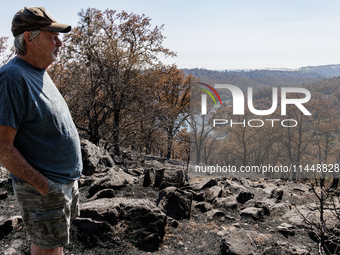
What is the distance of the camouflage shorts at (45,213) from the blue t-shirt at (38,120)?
0.09 metres

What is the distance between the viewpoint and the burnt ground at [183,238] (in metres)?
3.52

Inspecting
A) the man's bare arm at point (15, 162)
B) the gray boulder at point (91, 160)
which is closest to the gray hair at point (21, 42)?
the man's bare arm at point (15, 162)

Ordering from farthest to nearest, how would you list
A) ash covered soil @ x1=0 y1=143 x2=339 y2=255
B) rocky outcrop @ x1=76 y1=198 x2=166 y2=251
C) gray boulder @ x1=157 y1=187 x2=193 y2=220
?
gray boulder @ x1=157 y1=187 x2=193 y2=220 < rocky outcrop @ x1=76 y1=198 x2=166 y2=251 < ash covered soil @ x1=0 y1=143 x2=339 y2=255

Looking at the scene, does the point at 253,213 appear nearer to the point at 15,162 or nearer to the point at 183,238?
the point at 183,238

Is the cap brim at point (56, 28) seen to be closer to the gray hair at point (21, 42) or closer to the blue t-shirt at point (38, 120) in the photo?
the gray hair at point (21, 42)

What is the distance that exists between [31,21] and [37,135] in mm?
783

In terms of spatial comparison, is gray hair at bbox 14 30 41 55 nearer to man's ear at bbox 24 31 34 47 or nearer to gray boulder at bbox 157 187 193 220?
man's ear at bbox 24 31 34 47

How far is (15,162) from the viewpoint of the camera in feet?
5.48

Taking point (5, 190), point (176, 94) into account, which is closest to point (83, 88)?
point (5, 190)

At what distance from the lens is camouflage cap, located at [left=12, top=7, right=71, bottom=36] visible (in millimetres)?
1832

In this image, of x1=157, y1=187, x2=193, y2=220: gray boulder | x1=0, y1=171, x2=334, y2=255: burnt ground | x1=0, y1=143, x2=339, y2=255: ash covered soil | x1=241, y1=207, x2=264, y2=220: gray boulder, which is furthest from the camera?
x1=241, y1=207, x2=264, y2=220: gray boulder

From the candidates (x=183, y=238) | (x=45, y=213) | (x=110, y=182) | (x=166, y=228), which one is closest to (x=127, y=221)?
(x=166, y=228)

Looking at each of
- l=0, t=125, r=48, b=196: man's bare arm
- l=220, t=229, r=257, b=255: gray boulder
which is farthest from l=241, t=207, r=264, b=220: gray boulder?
l=0, t=125, r=48, b=196: man's bare arm

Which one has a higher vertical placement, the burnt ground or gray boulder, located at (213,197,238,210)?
the burnt ground
